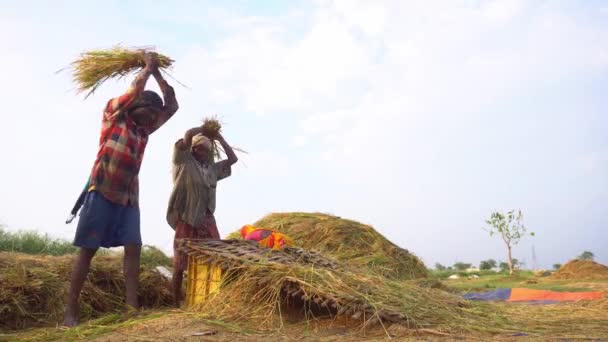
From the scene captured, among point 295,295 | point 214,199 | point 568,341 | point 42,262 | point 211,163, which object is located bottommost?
point 568,341

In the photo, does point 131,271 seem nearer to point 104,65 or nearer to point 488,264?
point 104,65

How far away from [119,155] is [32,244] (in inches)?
148

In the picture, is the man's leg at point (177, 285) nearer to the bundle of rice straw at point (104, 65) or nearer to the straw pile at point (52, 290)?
the straw pile at point (52, 290)

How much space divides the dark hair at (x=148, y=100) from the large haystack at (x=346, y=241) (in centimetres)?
373

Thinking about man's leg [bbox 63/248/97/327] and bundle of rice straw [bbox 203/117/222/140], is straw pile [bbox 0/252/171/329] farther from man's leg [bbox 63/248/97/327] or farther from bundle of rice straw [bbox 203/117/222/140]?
bundle of rice straw [bbox 203/117/222/140]

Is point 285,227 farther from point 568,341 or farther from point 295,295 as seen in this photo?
point 568,341

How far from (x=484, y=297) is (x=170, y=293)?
11.9 ft

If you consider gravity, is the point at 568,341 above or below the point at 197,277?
below

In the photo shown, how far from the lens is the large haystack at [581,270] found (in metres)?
10.5

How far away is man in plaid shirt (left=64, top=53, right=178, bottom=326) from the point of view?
376 centimetres

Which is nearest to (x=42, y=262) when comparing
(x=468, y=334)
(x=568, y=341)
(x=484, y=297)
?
(x=468, y=334)

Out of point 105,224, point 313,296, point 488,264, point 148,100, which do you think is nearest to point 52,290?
point 105,224

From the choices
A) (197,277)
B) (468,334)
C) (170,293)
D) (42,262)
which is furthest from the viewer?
(170,293)

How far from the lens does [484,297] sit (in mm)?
6363
